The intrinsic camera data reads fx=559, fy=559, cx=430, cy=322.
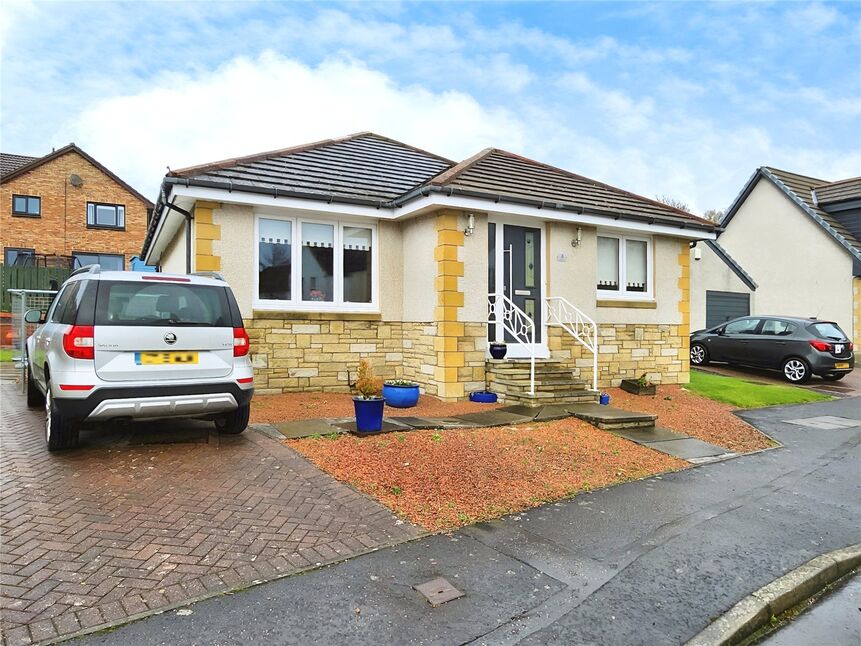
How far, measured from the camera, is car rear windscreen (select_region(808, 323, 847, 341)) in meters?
14.1

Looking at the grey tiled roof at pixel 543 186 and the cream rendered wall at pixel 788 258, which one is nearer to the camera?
the grey tiled roof at pixel 543 186

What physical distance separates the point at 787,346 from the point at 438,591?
1443 cm

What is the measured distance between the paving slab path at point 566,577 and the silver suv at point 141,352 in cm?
292

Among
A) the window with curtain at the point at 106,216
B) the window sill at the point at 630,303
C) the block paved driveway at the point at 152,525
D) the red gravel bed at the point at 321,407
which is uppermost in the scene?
the window with curtain at the point at 106,216

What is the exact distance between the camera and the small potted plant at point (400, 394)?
880 cm

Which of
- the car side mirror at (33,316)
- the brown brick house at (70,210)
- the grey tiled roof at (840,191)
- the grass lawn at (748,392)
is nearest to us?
the car side mirror at (33,316)

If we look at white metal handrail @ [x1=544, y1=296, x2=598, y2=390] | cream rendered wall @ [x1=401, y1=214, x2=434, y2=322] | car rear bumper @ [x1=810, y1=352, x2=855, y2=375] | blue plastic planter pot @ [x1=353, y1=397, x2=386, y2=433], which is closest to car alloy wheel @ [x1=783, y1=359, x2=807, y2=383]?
car rear bumper @ [x1=810, y1=352, x2=855, y2=375]

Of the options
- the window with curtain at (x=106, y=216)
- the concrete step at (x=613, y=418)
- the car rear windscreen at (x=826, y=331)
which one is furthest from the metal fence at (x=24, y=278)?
the car rear windscreen at (x=826, y=331)

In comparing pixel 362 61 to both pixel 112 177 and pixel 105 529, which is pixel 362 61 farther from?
pixel 112 177

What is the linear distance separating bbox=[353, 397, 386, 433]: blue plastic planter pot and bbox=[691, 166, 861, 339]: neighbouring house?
15422 mm

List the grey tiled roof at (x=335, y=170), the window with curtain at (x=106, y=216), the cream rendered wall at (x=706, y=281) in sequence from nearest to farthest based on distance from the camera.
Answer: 1. the grey tiled roof at (x=335, y=170)
2. the cream rendered wall at (x=706, y=281)
3. the window with curtain at (x=106, y=216)

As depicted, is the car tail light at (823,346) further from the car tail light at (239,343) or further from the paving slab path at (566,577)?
the car tail light at (239,343)

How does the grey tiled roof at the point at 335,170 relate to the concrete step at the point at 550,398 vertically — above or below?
above

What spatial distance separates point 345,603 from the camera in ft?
10.2
